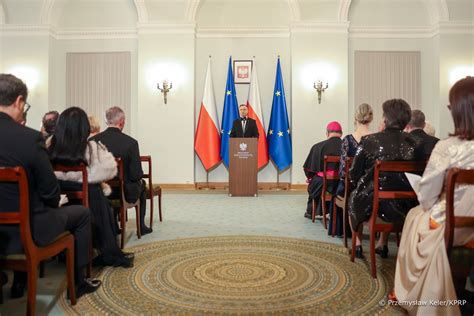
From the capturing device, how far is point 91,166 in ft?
9.75

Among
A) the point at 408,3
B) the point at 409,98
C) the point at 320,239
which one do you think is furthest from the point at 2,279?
the point at 408,3

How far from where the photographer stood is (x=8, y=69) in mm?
8648

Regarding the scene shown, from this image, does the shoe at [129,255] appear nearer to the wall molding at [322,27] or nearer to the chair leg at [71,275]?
the chair leg at [71,275]

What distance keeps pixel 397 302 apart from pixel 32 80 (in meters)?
8.61

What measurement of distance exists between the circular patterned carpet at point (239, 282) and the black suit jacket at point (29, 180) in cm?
58

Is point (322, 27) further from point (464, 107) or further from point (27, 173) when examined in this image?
point (27, 173)

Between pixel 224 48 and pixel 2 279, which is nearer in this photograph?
pixel 2 279

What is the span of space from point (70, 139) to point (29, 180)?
2.51ft

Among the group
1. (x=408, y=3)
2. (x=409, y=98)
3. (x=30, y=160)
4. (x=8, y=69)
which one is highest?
(x=408, y=3)

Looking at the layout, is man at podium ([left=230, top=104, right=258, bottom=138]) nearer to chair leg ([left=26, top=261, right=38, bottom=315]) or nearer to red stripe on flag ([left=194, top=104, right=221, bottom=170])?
red stripe on flag ([left=194, top=104, right=221, bottom=170])

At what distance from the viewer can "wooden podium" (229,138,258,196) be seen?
283 inches

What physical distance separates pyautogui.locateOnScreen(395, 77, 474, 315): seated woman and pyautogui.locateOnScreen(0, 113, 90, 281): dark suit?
1.98 m

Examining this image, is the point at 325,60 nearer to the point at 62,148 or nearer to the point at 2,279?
the point at 62,148

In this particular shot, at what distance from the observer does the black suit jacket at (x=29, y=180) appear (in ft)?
6.66
